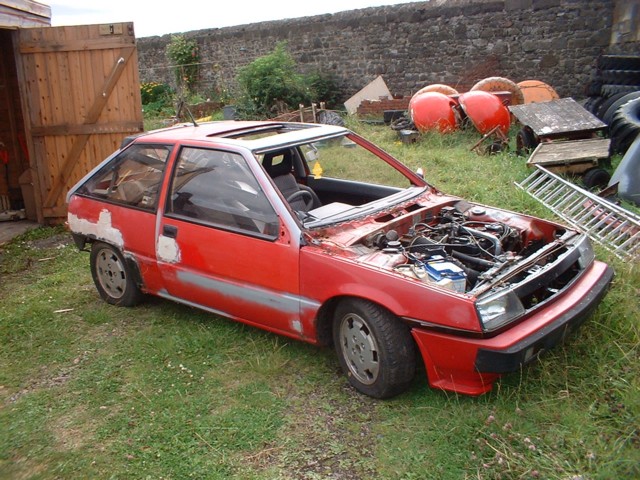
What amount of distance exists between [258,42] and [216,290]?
15.3 meters

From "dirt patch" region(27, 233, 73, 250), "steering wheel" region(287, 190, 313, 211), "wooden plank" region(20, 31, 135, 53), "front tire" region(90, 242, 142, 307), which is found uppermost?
"wooden plank" region(20, 31, 135, 53)

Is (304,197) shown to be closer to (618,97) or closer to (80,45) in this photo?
(80,45)

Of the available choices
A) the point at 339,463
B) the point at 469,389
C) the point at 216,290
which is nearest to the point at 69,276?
→ the point at 216,290

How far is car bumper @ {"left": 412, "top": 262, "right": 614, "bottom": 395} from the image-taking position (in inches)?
119

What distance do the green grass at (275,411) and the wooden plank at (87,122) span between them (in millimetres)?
3562

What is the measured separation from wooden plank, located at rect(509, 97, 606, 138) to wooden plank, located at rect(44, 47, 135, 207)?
562cm

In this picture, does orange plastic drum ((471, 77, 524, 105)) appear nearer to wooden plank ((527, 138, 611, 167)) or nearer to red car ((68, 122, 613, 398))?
wooden plank ((527, 138, 611, 167))

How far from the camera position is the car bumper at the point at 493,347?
3.02m

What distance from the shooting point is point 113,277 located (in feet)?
16.9

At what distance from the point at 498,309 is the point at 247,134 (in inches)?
96.4

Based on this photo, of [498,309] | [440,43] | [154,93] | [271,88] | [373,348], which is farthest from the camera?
[154,93]


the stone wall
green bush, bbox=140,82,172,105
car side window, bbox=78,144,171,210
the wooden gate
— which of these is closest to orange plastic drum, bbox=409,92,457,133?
the stone wall

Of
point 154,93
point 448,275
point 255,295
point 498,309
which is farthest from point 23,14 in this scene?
point 154,93

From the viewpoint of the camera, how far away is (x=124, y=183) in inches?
193
